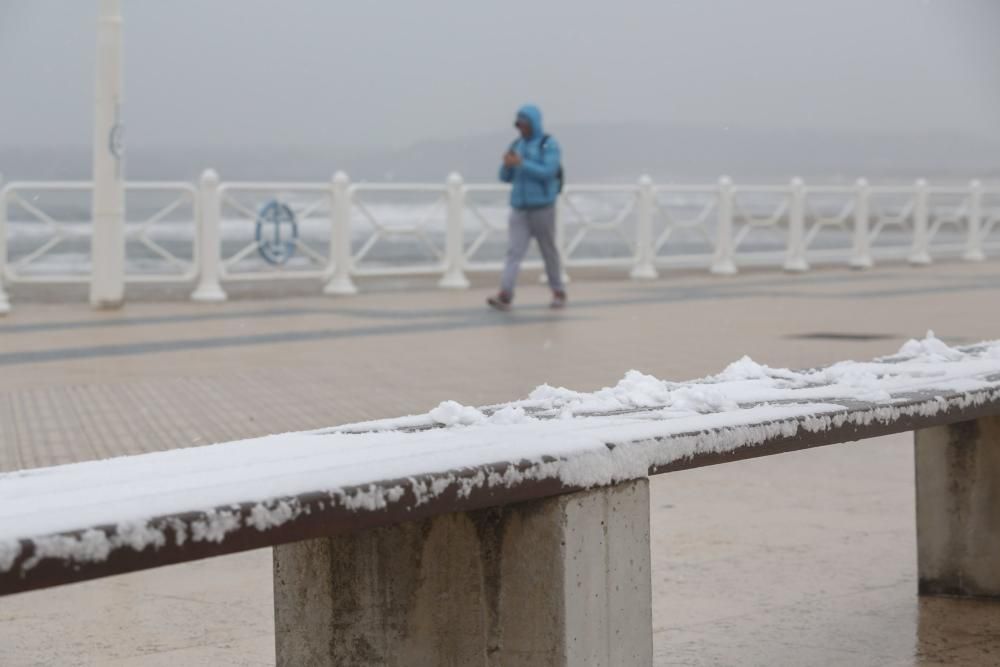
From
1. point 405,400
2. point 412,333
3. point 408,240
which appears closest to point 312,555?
point 405,400

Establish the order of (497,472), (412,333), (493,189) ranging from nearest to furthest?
(497,472) < (412,333) < (493,189)

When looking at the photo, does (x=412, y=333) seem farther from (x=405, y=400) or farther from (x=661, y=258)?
(x=661, y=258)

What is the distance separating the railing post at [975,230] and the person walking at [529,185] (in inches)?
563

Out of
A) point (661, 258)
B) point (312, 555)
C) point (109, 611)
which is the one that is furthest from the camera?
point (661, 258)

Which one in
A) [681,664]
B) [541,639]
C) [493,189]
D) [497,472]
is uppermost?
[493,189]

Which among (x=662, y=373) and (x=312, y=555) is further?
(x=662, y=373)

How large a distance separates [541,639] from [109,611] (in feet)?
6.17

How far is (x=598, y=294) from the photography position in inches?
704

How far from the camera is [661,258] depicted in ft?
72.1

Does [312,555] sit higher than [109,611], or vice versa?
[312,555]

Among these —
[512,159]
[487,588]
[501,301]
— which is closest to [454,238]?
[501,301]

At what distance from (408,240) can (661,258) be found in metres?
30.5

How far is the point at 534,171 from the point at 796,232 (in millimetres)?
9792

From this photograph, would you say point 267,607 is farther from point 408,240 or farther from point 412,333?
point 408,240
